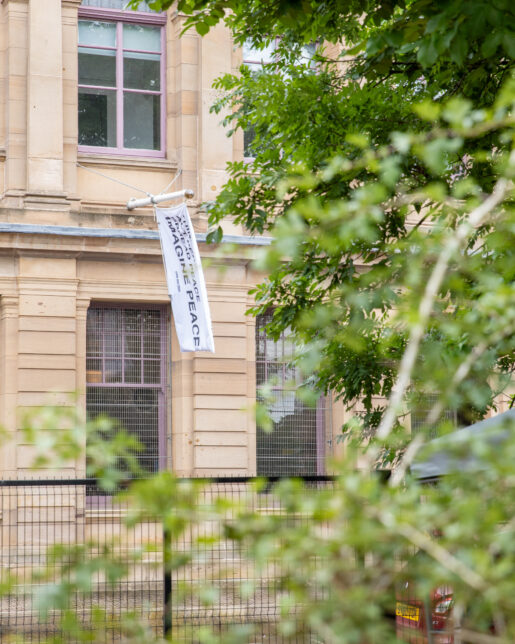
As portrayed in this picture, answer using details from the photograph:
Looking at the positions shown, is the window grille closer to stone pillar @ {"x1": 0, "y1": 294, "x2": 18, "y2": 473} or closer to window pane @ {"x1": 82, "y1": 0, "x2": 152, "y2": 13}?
stone pillar @ {"x1": 0, "y1": 294, "x2": 18, "y2": 473}

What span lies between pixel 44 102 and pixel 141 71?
207cm

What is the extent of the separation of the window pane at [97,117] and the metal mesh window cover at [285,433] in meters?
Answer: 4.18

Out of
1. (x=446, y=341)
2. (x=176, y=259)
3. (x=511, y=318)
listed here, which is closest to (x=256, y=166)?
(x=446, y=341)

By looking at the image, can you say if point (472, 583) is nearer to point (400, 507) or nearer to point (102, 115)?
point (400, 507)

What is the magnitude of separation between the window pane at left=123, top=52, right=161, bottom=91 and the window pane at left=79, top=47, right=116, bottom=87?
0.23 m

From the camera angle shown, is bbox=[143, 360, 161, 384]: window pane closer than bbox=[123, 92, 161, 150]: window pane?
Yes

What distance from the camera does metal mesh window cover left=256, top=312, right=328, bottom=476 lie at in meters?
18.9

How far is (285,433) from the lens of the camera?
19.0m

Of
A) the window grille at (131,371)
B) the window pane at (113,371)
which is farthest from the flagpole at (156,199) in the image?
the window pane at (113,371)

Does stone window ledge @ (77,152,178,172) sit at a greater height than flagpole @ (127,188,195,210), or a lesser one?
greater

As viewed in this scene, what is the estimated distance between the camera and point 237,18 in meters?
9.53

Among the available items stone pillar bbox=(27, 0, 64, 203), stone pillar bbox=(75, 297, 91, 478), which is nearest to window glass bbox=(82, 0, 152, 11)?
stone pillar bbox=(27, 0, 64, 203)

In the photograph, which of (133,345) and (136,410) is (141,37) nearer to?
(133,345)

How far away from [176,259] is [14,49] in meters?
4.63
